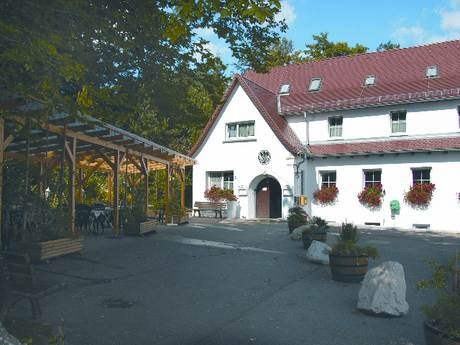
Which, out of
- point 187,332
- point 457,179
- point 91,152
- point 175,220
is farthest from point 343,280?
point 457,179

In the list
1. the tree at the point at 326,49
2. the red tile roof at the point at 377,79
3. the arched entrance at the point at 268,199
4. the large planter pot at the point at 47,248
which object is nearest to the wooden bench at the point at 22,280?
the large planter pot at the point at 47,248

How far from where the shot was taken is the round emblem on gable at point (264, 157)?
25984 millimetres

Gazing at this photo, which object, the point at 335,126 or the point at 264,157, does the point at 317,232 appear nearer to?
the point at 264,157

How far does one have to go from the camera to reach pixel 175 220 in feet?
69.9

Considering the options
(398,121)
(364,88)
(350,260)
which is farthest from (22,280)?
(364,88)

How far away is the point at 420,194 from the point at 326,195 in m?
4.60

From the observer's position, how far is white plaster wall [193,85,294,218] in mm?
25516

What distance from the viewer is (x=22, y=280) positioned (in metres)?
6.29

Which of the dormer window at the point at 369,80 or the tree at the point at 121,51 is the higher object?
the dormer window at the point at 369,80

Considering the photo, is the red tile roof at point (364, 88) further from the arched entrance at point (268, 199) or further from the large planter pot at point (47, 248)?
the large planter pot at point (47, 248)

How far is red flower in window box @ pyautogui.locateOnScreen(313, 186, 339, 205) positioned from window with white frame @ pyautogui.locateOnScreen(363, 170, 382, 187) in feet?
5.07

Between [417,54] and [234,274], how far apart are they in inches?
879

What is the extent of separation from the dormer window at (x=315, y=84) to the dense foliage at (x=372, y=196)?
23.4ft

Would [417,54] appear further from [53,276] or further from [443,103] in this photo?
[53,276]
